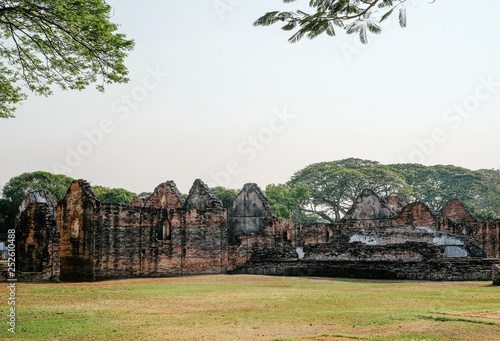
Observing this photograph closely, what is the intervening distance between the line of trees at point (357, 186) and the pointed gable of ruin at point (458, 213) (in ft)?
55.0

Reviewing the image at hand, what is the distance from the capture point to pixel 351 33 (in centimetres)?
632

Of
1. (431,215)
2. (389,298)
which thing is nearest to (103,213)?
(389,298)

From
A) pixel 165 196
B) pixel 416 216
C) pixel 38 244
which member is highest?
pixel 165 196

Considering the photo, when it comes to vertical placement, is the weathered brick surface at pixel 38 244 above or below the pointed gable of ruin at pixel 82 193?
below

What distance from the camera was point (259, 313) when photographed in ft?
37.3

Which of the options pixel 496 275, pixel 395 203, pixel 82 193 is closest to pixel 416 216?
pixel 395 203

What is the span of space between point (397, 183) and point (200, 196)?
3859 centimetres

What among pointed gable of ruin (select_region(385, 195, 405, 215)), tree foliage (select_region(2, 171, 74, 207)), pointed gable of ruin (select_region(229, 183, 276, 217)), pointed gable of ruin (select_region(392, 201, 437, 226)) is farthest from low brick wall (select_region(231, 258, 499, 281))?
tree foliage (select_region(2, 171, 74, 207))

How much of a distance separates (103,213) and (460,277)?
48.4ft

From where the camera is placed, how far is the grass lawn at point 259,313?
8906 millimetres

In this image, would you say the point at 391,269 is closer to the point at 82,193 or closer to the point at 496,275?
the point at 496,275

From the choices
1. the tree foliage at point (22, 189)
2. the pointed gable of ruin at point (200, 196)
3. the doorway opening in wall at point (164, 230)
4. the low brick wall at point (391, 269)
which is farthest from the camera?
the tree foliage at point (22, 189)

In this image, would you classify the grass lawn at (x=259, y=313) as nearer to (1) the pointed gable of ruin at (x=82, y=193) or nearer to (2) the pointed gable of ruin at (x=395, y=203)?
(1) the pointed gable of ruin at (x=82, y=193)

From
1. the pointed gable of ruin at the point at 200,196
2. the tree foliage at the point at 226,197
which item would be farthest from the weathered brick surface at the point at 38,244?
the tree foliage at the point at 226,197
